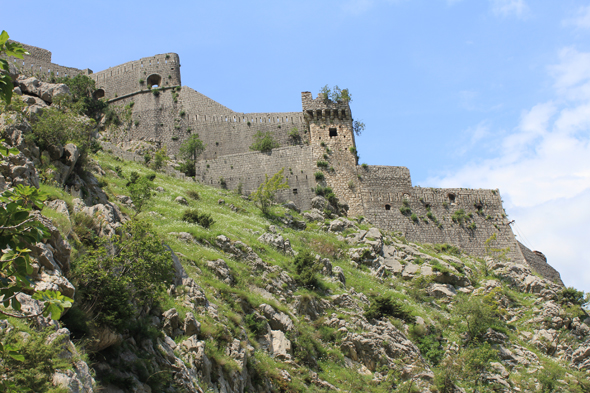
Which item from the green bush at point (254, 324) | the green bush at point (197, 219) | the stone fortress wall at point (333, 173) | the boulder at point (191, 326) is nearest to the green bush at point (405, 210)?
the stone fortress wall at point (333, 173)

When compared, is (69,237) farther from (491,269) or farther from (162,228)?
(491,269)

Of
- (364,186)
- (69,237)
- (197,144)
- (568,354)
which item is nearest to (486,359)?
(568,354)

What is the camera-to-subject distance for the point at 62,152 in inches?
708

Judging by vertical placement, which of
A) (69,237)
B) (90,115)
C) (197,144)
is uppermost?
(90,115)

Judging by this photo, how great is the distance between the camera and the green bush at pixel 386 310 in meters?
23.2

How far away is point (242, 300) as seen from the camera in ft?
61.9

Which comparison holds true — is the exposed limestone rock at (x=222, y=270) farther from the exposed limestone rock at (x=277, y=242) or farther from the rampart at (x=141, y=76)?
the rampart at (x=141, y=76)

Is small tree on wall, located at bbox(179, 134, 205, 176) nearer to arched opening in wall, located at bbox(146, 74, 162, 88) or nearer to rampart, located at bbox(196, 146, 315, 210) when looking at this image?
rampart, located at bbox(196, 146, 315, 210)

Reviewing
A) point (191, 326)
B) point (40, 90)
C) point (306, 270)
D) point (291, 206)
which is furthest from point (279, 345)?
point (291, 206)

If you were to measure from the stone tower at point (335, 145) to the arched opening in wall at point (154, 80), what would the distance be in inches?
660

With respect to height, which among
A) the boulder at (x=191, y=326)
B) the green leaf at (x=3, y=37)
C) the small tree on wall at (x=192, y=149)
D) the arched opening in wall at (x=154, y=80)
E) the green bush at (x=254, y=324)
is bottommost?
the green bush at (x=254, y=324)

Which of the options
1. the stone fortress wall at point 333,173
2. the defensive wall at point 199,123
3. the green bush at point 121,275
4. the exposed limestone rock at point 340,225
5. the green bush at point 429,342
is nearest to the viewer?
the green bush at point 121,275

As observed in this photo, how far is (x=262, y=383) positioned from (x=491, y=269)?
24339 millimetres

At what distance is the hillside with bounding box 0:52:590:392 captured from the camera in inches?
436
